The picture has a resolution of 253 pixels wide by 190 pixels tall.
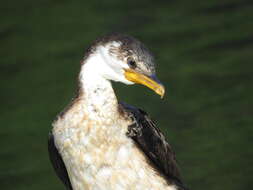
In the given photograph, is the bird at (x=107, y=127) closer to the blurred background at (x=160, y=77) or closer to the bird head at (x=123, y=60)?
the bird head at (x=123, y=60)

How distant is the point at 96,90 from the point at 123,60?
28 centimetres

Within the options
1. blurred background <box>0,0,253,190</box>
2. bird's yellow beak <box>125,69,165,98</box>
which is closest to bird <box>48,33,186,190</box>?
bird's yellow beak <box>125,69,165,98</box>

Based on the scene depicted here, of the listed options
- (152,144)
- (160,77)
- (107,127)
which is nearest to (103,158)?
(107,127)

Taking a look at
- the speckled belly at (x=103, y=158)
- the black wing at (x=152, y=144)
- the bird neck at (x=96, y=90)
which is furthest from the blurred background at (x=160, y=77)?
the bird neck at (x=96, y=90)

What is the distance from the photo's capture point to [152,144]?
18.5ft

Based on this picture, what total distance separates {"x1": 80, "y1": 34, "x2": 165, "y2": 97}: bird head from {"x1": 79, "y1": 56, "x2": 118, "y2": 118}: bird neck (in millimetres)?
14

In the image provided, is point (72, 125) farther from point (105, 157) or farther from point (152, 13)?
point (152, 13)

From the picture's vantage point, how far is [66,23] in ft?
42.2

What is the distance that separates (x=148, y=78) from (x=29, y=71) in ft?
20.2

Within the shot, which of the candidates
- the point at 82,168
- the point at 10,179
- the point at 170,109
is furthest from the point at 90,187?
the point at 170,109

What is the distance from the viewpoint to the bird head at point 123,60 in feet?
17.1

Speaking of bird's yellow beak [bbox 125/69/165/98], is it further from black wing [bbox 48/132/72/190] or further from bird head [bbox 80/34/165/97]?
Answer: black wing [bbox 48/132/72/190]

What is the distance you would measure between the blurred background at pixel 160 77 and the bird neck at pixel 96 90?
2.88 metres

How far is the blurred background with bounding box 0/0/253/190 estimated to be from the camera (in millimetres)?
8680
